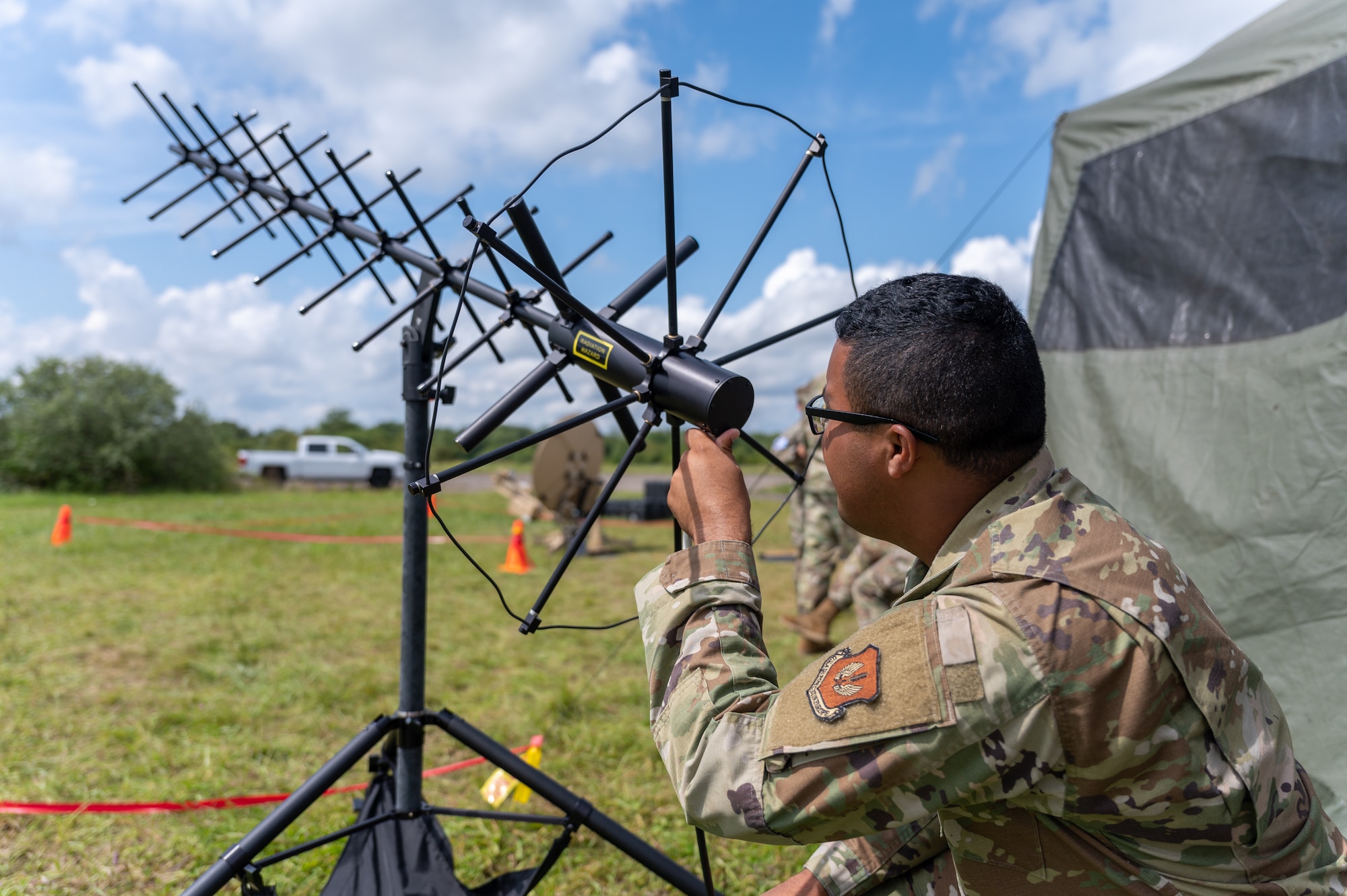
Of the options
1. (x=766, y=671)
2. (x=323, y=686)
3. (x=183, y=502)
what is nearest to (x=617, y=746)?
(x=323, y=686)

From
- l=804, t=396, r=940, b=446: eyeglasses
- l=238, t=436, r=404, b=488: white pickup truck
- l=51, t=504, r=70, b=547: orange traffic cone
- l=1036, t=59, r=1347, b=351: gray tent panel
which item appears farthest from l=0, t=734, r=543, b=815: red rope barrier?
l=238, t=436, r=404, b=488: white pickup truck

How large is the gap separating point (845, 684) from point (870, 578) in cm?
366

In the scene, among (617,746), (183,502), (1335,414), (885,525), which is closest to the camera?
(885,525)

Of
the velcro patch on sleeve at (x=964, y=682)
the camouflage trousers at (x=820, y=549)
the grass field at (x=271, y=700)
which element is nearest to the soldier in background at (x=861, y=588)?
the camouflage trousers at (x=820, y=549)

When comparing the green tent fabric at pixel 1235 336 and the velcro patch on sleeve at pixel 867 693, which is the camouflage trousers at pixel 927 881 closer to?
the velcro patch on sleeve at pixel 867 693

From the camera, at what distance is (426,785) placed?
3586 mm

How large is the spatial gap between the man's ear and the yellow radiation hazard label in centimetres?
66

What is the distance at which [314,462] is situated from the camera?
→ 23.2 meters

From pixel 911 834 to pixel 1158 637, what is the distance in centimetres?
80

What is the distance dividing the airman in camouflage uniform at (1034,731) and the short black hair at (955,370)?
Answer: 103 millimetres

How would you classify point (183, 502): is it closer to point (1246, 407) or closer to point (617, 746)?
point (617, 746)

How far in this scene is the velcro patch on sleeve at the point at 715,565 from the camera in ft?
4.69

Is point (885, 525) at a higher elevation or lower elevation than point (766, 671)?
higher

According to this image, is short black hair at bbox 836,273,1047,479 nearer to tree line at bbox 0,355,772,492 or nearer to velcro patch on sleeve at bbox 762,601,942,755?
velcro patch on sleeve at bbox 762,601,942,755
